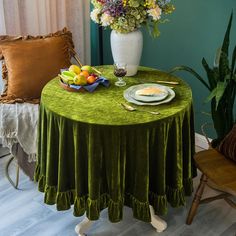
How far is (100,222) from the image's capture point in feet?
6.74

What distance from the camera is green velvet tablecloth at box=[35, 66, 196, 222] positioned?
1.56 m

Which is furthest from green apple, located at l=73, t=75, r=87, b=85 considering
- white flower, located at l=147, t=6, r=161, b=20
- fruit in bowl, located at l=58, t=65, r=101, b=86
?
white flower, located at l=147, t=6, r=161, b=20

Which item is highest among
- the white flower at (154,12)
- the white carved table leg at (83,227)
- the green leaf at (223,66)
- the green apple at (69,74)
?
the white flower at (154,12)

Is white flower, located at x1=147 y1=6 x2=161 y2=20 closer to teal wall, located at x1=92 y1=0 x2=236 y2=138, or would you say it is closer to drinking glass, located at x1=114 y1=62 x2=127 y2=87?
drinking glass, located at x1=114 y1=62 x2=127 y2=87

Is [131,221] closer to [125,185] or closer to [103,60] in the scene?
[125,185]

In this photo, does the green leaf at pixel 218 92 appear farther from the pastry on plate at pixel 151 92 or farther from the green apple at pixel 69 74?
the green apple at pixel 69 74

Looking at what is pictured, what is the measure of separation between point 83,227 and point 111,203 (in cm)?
36

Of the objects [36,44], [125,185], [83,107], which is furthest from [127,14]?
[125,185]

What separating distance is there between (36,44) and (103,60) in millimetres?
1029

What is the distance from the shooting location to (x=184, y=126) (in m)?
1.76

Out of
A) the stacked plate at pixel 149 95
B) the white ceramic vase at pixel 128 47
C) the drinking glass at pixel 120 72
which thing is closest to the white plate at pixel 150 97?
the stacked plate at pixel 149 95

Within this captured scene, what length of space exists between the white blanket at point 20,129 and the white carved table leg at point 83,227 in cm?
47

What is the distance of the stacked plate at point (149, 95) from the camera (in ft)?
5.67

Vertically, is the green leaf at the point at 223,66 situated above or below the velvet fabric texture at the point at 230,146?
above
